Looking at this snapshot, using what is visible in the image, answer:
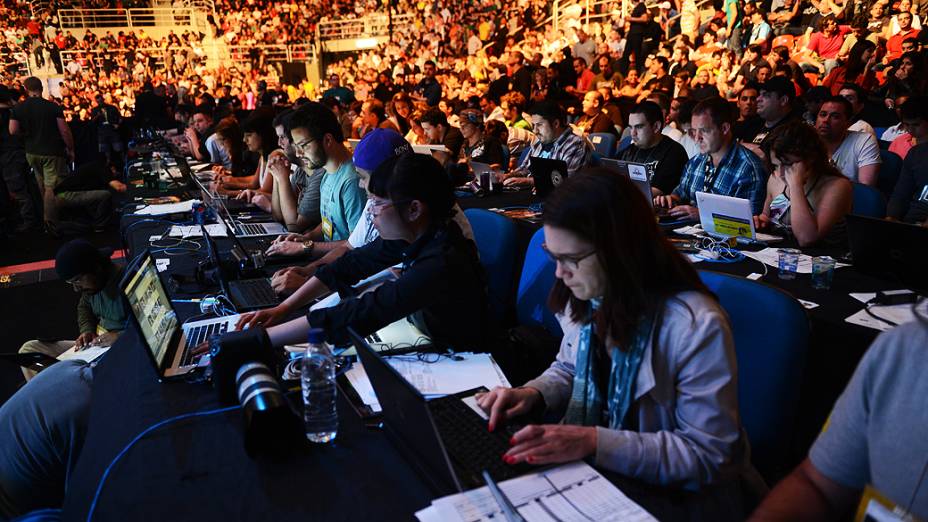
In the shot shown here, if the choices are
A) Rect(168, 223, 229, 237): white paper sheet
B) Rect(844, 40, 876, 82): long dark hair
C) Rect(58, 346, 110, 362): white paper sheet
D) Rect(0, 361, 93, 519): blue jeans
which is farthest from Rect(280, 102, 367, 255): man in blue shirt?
Rect(844, 40, 876, 82): long dark hair

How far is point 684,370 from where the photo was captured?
1.19 m

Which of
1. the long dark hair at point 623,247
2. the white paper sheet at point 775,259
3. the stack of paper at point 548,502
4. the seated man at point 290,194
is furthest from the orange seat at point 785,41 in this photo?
the stack of paper at point 548,502

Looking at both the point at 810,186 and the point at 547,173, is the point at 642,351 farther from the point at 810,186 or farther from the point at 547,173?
the point at 547,173

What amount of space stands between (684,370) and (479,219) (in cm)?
157

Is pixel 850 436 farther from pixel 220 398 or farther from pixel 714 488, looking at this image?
pixel 220 398

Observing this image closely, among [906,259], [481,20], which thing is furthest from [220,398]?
[481,20]

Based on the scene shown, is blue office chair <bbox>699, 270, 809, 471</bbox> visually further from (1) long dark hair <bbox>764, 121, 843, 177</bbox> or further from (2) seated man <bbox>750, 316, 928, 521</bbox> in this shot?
(1) long dark hair <bbox>764, 121, 843, 177</bbox>

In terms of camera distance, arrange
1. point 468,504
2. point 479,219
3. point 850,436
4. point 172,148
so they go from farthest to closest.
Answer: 1. point 172,148
2. point 479,219
3. point 468,504
4. point 850,436

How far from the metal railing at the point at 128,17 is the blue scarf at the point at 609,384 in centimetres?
2348

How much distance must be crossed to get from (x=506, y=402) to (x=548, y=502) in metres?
0.30

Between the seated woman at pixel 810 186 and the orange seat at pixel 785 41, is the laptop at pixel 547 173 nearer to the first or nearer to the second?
the seated woman at pixel 810 186

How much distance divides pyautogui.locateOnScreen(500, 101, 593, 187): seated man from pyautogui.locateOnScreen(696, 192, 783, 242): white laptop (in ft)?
5.59

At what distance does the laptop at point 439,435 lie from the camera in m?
1.05

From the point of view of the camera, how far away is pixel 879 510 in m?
0.72
